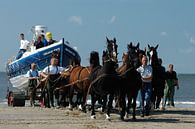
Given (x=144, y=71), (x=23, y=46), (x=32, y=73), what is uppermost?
(x=23, y=46)

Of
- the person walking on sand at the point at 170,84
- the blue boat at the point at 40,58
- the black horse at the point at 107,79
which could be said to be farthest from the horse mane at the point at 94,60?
the blue boat at the point at 40,58

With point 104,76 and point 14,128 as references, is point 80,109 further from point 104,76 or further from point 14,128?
point 14,128

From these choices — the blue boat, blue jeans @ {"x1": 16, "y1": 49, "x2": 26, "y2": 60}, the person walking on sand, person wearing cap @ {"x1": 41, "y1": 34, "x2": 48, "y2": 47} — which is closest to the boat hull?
the blue boat

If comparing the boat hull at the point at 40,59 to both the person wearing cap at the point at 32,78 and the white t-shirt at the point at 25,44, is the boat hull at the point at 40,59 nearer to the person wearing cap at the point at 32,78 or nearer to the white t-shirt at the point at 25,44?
the white t-shirt at the point at 25,44

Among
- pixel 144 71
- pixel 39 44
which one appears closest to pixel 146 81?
pixel 144 71

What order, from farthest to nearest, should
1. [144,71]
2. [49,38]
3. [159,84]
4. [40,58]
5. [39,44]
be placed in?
[49,38] < [39,44] < [40,58] < [159,84] < [144,71]

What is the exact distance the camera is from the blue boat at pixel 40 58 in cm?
2539

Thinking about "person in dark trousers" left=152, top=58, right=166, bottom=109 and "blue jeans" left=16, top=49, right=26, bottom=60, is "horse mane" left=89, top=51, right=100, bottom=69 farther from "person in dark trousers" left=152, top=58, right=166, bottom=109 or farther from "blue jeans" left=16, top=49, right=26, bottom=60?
"blue jeans" left=16, top=49, right=26, bottom=60

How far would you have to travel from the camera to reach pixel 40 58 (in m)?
25.8

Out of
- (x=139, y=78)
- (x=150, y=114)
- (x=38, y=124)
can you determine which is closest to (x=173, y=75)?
(x=150, y=114)

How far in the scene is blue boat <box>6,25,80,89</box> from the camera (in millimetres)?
25391

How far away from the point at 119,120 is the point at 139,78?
1407mm

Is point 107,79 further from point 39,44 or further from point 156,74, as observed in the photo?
point 39,44

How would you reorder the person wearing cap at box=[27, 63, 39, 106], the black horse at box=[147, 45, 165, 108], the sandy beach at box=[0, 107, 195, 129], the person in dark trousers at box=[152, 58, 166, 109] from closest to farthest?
1. the sandy beach at box=[0, 107, 195, 129]
2. the black horse at box=[147, 45, 165, 108]
3. the person in dark trousers at box=[152, 58, 166, 109]
4. the person wearing cap at box=[27, 63, 39, 106]
